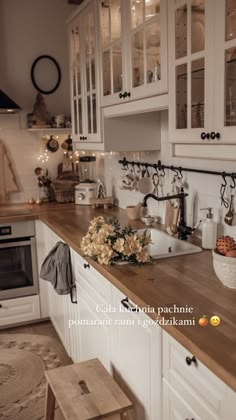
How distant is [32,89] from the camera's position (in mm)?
3662

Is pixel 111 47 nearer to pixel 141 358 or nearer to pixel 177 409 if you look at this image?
pixel 141 358

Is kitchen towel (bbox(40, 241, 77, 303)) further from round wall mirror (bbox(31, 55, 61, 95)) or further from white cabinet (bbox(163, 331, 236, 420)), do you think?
round wall mirror (bbox(31, 55, 61, 95))

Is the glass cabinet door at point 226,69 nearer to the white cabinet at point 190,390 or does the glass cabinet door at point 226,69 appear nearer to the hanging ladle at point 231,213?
the hanging ladle at point 231,213

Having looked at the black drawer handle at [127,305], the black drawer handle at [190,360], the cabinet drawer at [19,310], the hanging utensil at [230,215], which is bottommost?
the cabinet drawer at [19,310]

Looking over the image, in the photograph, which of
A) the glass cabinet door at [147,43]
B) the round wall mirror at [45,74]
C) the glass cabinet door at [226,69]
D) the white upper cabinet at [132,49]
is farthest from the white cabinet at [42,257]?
the glass cabinet door at [226,69]

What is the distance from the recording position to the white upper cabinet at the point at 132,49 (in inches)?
71.1

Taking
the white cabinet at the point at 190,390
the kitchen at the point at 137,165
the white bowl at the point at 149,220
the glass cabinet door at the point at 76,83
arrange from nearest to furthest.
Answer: the white cabinet at the point at 190,390 → the kitchen at the point at 137,165 → the white bowl at the point at 149,220 → the glass cabinet door at the point at 76,83

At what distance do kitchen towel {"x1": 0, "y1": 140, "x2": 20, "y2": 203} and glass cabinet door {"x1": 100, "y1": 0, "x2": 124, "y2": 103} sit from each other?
1.42 m

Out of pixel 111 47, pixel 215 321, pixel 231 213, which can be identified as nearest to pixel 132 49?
pixel 111 47

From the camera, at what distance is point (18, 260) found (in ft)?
10.4

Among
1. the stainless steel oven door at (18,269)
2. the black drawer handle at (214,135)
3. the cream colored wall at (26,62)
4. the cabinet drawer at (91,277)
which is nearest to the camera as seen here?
the black drawer handle at (214,135)

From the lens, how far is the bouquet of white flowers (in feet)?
5.61

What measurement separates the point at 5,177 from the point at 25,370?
1.71 metres

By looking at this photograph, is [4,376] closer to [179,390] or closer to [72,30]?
[179,390]
